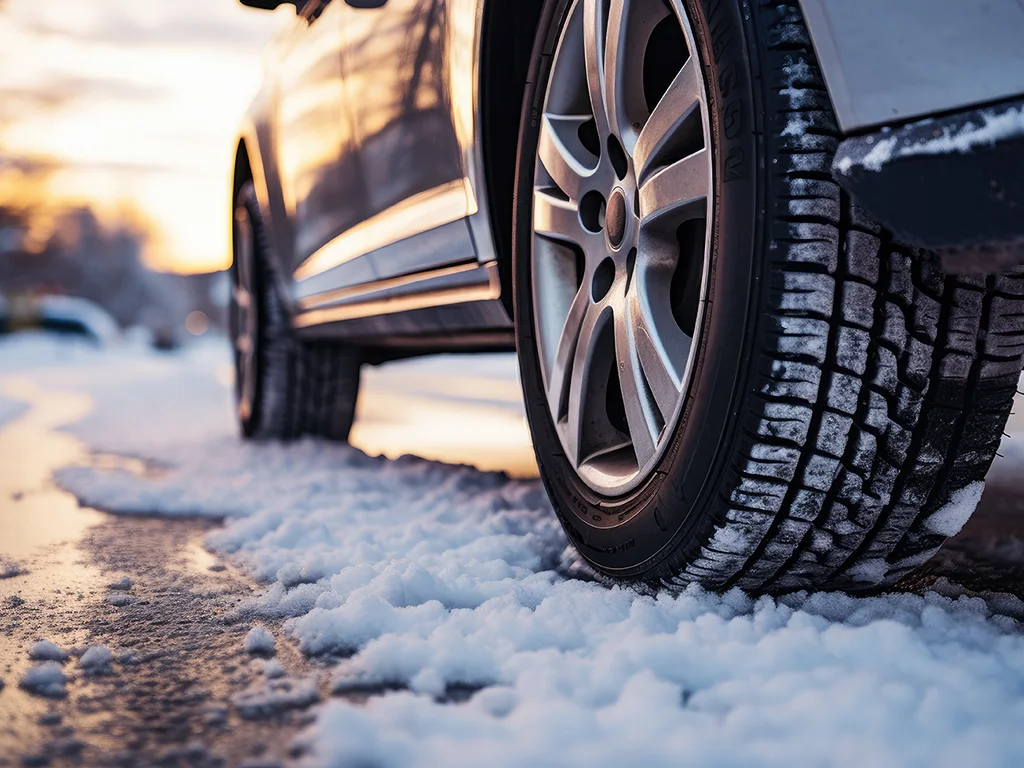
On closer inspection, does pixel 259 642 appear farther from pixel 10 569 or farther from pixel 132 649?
pixel 10 569

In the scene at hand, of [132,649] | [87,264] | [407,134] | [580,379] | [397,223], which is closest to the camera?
[132,649]

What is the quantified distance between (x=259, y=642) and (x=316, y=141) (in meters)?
1.88

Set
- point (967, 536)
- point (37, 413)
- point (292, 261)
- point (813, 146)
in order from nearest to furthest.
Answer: point (813, 146), point (967, 536), point (292, 261), point (37, 413)

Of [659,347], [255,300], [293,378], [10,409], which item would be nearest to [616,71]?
[659,347]

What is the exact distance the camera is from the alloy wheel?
153 centimetres

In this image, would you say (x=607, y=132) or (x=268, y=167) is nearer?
(x=607, y=132)

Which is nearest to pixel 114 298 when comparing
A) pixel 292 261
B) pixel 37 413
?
pixel 37 413

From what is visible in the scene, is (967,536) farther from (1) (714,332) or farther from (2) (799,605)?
(1) (714,332)

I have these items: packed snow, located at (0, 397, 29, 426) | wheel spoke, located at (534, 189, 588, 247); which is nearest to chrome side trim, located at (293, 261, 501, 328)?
wheel spoke, located at (534, 189, 588, 247)

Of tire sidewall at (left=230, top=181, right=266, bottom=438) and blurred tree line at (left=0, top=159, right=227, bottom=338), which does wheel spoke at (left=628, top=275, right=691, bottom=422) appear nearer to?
tire sidewall at (left=230, top=181, right=266, bottom=438)

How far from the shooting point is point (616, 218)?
5.50 feet

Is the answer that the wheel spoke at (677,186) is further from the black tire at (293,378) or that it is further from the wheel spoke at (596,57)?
the black tire at (293,378)

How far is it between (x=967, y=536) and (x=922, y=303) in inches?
45.0

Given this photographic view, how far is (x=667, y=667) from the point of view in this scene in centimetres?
127
